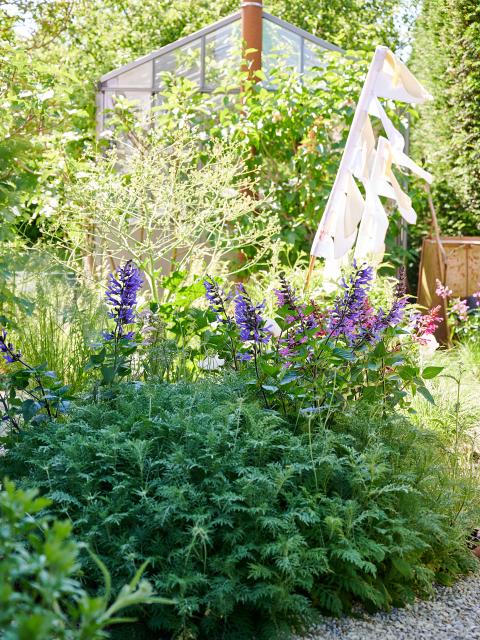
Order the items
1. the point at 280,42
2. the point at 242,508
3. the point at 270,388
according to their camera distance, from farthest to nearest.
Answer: the point at 280,42 < the point at 270,388 < the point at 242,508

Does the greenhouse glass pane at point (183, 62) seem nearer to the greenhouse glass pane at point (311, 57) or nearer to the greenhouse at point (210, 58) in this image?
the greenhouse at point (210, 58)

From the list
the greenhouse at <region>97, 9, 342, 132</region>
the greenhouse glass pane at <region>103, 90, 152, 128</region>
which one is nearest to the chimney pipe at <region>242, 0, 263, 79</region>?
the greenhouse at <region>97, 9, 342, 132</region>

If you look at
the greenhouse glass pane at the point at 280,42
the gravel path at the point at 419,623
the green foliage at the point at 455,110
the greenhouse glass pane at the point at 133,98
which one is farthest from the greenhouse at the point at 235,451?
the green foliage at the point at 455,110

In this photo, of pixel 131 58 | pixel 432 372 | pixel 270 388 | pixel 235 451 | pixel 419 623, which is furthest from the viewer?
pixel 131 58

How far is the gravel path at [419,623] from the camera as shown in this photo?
2.40 meters

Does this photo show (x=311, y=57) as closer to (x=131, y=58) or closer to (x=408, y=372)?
(x=408, y=372)

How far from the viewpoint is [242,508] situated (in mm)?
2314

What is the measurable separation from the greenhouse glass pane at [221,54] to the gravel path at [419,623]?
6711 mm

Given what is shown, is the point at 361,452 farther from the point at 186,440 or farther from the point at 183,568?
the point at 183,568

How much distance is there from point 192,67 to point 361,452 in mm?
6470

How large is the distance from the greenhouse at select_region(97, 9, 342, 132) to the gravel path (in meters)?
6.73

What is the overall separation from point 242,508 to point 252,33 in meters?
6.91

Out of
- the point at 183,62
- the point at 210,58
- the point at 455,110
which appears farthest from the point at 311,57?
the point at 455,110

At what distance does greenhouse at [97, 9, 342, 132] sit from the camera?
27.7ft
